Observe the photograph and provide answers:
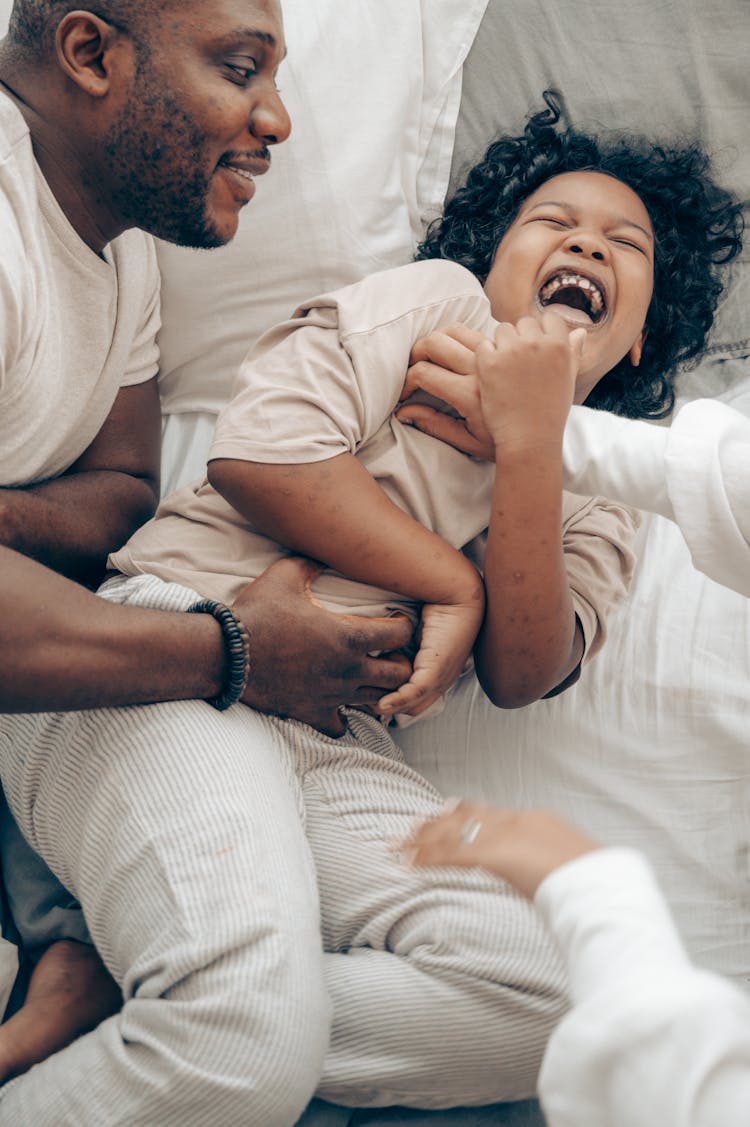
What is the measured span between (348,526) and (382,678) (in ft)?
0.62

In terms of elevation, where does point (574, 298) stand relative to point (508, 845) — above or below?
above

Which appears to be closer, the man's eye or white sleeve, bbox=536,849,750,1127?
white sleeve, bbox=536,849,750,1127

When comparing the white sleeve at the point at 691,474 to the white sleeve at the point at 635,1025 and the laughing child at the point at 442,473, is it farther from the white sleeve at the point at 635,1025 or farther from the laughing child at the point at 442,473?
the white sleeve at the point at 635,1025

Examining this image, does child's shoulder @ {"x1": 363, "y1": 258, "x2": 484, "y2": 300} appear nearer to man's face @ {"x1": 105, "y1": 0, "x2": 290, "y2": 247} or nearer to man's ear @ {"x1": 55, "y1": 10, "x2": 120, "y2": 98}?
man's face @ {"x1": 105, "y1": 0, "x2": 290, "y2": 247}

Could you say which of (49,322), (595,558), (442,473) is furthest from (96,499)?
(595,558)

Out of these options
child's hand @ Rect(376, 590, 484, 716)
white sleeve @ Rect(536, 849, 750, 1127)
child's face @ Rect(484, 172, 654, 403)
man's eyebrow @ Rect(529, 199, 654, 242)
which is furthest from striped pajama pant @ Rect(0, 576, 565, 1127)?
man's eyebrow @ Rect(529, 199, 654, 242)

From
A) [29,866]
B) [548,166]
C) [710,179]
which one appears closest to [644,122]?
[710,179]

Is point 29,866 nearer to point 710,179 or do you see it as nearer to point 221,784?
point 221,784

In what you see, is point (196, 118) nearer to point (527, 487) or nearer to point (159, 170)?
point (159, 170)

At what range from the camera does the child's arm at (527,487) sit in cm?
129

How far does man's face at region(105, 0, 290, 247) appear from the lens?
4.04 feet

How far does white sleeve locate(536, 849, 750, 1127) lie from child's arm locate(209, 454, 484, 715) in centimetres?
52

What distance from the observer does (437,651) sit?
1.28m

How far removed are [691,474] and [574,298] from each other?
0.42 meters
